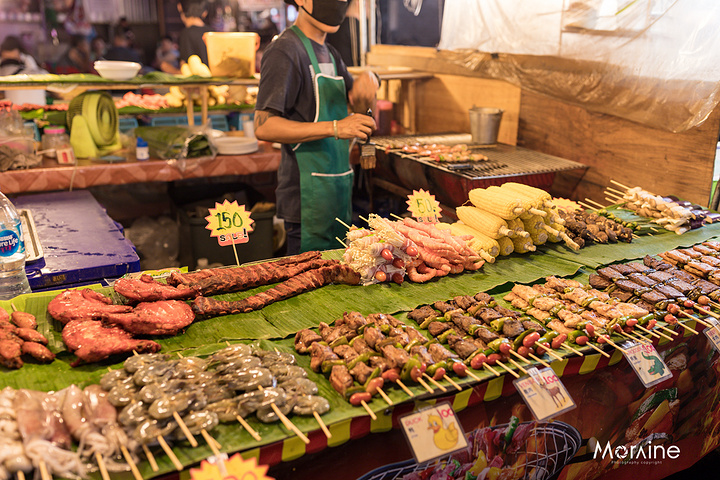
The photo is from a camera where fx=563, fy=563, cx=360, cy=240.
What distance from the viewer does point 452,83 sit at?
679cm

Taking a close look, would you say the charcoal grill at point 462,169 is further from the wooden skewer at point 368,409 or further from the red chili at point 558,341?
the wooden skewer at point 368,409

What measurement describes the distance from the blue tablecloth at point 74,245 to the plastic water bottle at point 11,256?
0.59 ft

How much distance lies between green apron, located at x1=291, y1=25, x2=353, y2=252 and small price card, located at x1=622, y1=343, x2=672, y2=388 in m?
2.39

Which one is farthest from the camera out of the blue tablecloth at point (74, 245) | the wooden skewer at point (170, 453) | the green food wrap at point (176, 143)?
the green food wrap at point (176, 143)

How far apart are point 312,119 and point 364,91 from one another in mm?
434

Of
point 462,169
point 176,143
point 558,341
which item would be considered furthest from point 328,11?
point 558,341

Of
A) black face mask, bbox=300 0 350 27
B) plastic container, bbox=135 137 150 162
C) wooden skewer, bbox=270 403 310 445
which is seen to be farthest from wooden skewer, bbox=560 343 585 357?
plastic container, bbox=135 137 150 162

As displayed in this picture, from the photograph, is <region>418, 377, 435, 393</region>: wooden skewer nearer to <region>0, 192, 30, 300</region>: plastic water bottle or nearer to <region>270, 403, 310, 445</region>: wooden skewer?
<region>270, 403, 310, 445</region>: wooden skewer

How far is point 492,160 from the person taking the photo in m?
5.13

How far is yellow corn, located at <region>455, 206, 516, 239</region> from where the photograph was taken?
10.9ft

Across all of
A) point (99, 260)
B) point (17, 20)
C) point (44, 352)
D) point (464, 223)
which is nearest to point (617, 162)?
point (464, 223)

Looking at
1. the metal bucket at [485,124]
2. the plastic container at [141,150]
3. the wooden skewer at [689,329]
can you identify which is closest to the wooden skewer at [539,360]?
the wooden skewer at [689,329]

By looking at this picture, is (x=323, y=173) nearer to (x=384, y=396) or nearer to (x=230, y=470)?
(x=384, y=396)

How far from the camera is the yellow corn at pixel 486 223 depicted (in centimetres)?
331
